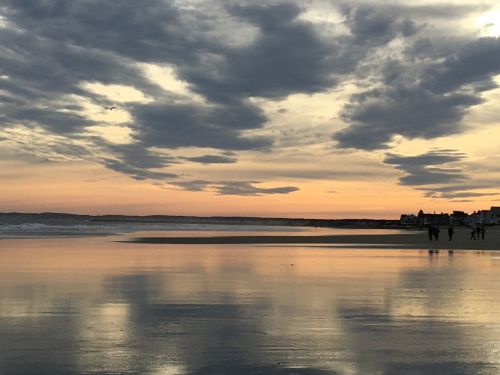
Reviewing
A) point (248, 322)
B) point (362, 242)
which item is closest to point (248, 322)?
point (248, 322)

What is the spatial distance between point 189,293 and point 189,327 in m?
5.43

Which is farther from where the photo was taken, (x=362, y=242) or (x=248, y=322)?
(x=362, y=242)

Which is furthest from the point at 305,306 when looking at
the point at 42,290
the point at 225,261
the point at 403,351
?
the point at 225,261

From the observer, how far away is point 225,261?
3102 centimetres

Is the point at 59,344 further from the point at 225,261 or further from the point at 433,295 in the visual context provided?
the point at 225,261

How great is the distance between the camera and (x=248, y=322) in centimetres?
1317

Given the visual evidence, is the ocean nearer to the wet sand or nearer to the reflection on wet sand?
the reflection on wet sand

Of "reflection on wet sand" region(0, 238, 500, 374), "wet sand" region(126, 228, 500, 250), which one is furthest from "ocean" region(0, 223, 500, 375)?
"wet sand" region(126, 228, 500, 250)

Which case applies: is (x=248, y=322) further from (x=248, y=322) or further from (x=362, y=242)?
(x=362, y=242)

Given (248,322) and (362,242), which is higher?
(362,242)

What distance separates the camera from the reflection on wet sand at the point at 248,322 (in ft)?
31.2

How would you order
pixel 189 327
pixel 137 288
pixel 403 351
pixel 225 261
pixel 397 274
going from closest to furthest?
pixel 403 351 → pixel 189 327 → pixel 137 288 → pixel 397 274 → pixel 225 261

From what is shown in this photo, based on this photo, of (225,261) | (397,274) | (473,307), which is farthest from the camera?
(225,261)

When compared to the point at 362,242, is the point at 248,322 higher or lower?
lower
